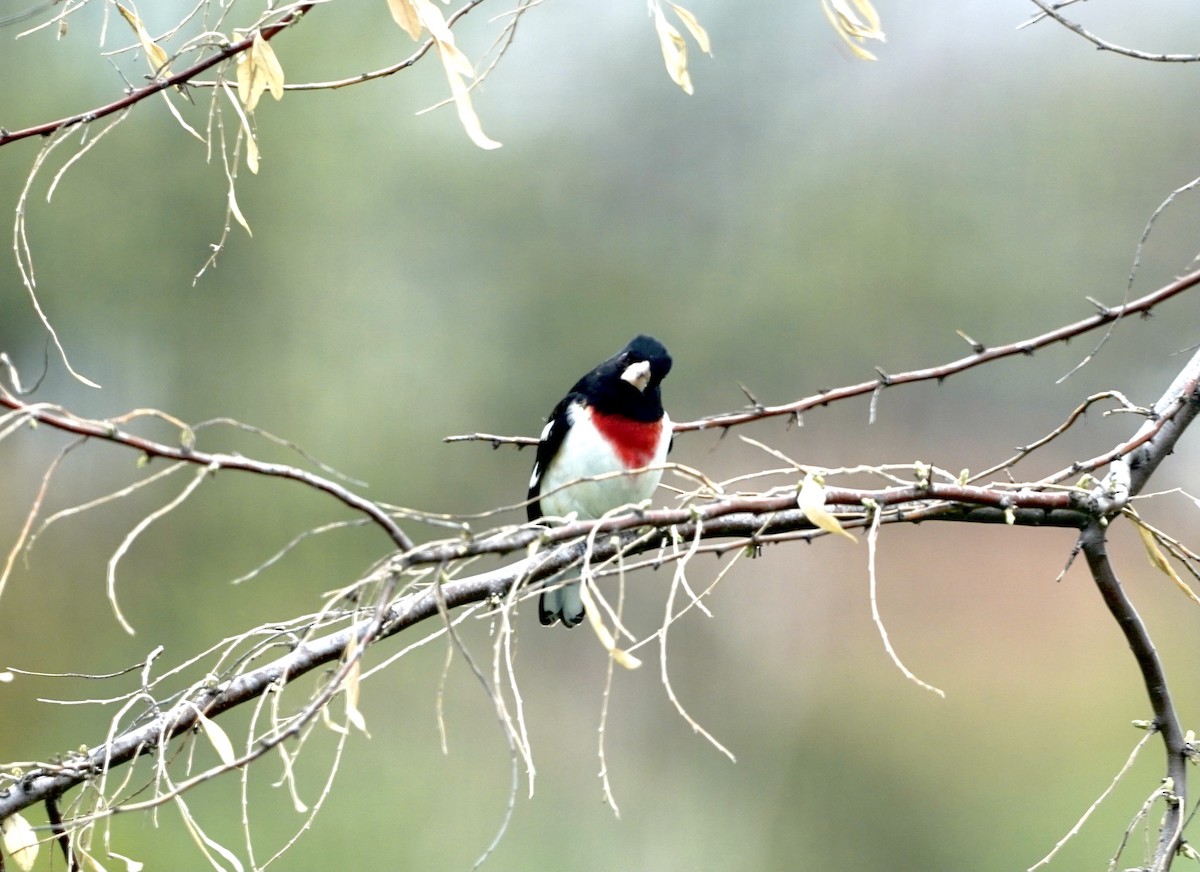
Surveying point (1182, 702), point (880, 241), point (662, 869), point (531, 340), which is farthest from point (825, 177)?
point (662, 869)

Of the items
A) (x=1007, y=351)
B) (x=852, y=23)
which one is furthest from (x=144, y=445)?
(x=1007, y=351)

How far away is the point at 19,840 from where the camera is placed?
4.27 ft

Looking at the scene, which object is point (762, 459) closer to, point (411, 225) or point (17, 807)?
point (411, 225)

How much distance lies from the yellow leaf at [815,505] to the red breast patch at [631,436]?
1.31 meters

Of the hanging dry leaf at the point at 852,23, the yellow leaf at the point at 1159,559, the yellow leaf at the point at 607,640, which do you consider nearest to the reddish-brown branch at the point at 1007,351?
the yellow leaf at the point at 1159,559

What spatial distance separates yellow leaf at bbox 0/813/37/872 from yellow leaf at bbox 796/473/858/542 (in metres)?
0.79

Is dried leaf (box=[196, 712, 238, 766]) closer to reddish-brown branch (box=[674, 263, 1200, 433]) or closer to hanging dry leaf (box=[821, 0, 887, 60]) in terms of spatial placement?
reddish-brown branch (box=[674, 263, 1200, 433])

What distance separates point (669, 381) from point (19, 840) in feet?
23.1

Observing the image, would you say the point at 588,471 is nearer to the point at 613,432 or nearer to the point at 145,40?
the point at 613,432

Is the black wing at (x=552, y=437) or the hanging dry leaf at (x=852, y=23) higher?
the hanging dry leaf at (x=852, y=23)

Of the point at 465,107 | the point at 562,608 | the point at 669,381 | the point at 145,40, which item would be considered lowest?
the point at 669,381

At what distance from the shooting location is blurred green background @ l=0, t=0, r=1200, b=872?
7816mm

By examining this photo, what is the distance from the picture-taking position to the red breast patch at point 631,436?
242cm

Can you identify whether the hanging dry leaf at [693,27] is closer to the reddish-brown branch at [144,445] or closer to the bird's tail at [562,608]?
the reddish-brown branch at [144,445]
